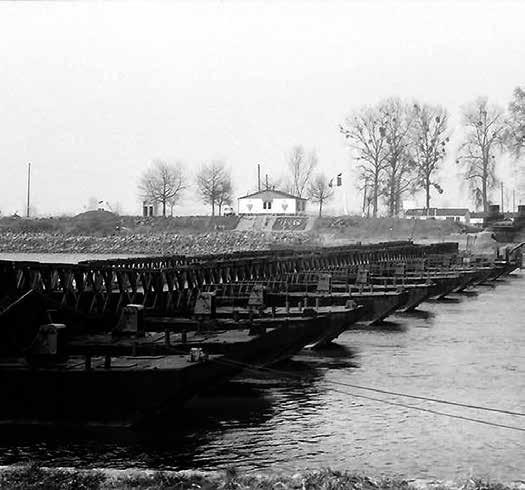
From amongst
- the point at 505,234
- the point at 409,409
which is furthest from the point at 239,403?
the point at 505,234

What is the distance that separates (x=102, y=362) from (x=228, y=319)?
6557 millimetres

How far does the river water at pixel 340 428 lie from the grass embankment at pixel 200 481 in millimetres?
3102

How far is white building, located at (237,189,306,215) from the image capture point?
13162cm

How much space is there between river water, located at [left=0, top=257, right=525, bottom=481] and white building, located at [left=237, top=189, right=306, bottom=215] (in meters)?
106

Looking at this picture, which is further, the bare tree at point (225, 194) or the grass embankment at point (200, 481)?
the bare tree at point (225, 194)

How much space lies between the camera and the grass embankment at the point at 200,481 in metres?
9.73

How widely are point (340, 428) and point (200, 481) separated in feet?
20.4

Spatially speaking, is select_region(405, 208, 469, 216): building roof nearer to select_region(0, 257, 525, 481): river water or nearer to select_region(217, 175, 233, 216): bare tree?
select_region(217, 175, 233, 216): bare tree

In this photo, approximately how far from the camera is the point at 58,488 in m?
9.84

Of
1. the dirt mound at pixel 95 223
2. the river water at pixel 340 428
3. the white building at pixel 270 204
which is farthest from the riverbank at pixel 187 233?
the river water at pixel 340 428

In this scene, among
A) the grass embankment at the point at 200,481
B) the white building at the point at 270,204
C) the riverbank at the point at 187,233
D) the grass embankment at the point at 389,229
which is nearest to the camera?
the grass embankment at the point at 200,481

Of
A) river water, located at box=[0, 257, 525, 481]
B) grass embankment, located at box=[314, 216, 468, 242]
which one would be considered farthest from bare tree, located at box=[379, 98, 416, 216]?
river water, located at box=[0, 257, 525, 481]

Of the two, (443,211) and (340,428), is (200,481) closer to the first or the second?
(340,428)

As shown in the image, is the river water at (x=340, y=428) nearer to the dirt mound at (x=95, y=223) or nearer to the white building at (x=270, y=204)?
the white building at (x=270, y=204)
